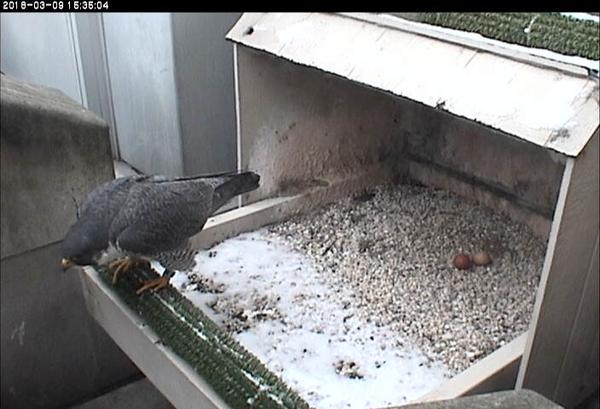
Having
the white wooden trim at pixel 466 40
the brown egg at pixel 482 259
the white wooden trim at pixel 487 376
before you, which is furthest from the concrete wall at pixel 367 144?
the white wooden trim at pixel 487 376

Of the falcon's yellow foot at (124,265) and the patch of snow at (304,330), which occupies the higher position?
the falcon's yellow foot at (124,265)

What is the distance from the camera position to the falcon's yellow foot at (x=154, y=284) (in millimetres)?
1286

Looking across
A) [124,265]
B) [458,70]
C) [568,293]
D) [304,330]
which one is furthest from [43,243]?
[568,293]

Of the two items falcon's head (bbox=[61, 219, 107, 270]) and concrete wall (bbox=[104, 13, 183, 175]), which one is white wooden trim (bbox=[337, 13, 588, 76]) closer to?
falcon's head (bbox=[61, 219, 107, 270])

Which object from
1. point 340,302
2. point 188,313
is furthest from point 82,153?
point 340,302

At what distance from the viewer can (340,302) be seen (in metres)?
1.46

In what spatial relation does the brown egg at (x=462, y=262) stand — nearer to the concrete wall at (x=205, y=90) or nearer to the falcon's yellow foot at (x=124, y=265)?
the falcon's yellow foot at (x=124, y=265)

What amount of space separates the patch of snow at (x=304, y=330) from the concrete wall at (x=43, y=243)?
0.34 metres

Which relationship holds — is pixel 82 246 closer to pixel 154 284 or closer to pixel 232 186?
pixel 154 284

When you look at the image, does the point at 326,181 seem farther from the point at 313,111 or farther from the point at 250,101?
the point at 250,101

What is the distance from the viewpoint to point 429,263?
5.22 ft

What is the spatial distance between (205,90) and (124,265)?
0.88 metres

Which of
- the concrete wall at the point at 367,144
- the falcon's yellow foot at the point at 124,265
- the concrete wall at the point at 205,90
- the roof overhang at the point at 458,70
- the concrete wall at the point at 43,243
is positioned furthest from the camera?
Answer: the concrete wall at the point at 205,90
